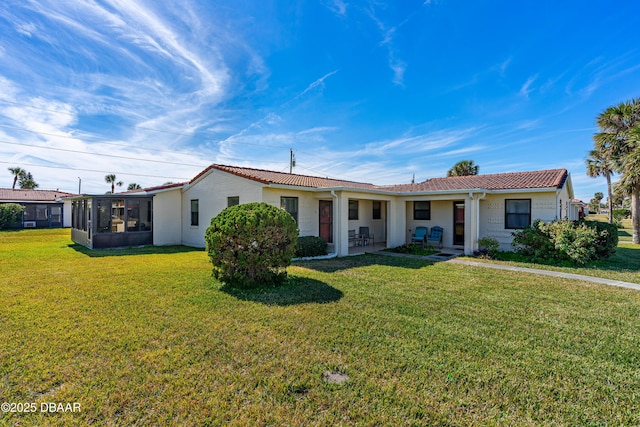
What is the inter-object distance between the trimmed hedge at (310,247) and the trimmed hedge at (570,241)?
783 centimetres

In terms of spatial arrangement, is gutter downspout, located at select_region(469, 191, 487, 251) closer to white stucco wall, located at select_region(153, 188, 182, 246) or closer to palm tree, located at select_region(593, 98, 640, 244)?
palm tree, located at select_region(593, 98, 640, 244)

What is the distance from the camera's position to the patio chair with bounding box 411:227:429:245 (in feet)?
48.2

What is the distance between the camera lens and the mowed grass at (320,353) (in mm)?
2824

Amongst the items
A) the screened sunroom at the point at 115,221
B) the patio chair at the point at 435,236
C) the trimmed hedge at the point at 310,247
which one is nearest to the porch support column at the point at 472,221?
the patio chair at the point at 435,236

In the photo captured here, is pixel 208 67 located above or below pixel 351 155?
above

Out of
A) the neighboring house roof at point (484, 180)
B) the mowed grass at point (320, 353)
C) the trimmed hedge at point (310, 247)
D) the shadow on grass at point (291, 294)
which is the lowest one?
the mowed grass at point (320, 353)

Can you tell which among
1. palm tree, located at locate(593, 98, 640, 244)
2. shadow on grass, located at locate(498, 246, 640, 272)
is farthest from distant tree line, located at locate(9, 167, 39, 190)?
palm tree, located at locate(593, 98, 640, 244)

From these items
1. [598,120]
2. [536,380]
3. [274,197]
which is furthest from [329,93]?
[598,120]

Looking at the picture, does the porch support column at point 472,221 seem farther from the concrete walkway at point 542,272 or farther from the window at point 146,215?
the window at point 146,215

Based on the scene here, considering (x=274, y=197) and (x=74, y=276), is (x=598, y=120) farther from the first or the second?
(x=74, y=276)

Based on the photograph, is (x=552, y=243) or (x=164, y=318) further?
(x=552, y=243)

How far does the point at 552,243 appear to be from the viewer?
1092 centimetres

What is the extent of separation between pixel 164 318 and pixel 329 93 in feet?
44.3

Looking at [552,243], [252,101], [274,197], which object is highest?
[252,101]
